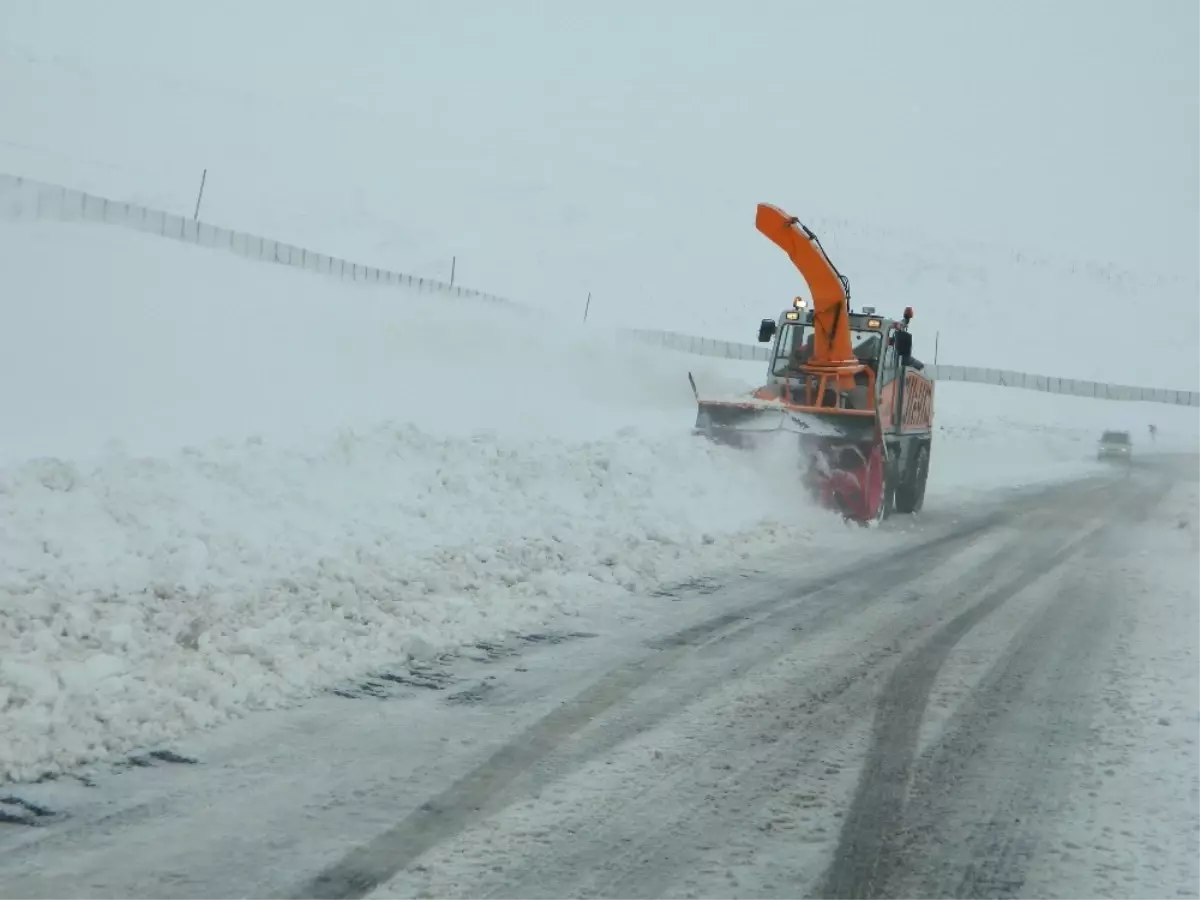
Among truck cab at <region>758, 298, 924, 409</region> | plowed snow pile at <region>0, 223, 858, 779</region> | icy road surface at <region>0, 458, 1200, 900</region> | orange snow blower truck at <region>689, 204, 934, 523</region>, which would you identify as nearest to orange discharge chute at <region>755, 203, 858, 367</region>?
orange snow blower truck at <region>689, 204, 934, 523</region>

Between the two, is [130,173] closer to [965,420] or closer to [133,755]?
[965,420]

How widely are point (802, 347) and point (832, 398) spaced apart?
0.93 meters

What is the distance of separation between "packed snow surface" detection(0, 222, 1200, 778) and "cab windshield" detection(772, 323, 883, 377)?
5.44ft

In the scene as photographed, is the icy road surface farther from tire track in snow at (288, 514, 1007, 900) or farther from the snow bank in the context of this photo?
the snow bank

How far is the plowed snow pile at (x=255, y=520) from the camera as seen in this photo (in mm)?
5828

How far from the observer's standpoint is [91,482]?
27.0 ft

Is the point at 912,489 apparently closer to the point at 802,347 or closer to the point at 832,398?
the point at 832,398

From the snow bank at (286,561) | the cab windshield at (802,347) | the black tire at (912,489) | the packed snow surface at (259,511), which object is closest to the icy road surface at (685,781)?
the snow bank at (286,561)

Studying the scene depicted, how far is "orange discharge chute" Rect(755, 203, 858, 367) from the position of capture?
15203mm

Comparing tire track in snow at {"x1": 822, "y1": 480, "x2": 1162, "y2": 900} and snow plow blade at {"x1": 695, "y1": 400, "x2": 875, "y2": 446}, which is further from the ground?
snow plow blade at {"x1": 695, "y1": 400, "x2": 875, "y2": 446}

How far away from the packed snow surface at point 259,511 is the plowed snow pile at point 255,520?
0.08 ft

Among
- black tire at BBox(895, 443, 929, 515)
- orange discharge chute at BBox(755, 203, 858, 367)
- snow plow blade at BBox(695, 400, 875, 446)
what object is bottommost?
black tire at BBox(895, 443, 929, 515)

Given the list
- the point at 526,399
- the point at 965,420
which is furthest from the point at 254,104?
the point at 526,399

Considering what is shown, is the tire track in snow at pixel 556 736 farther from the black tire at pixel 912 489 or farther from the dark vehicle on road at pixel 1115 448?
the dark vehicle on road at pixel 1115 448
